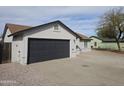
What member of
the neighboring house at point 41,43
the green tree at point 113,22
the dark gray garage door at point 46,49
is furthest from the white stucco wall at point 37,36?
the green tree at point 113,22

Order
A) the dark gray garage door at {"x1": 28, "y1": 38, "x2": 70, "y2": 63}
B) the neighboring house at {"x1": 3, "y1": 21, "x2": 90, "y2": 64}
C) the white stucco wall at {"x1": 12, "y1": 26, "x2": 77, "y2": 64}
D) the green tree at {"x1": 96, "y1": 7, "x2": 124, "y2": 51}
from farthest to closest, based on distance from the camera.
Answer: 1. the green tree at {"x1": 96, "y1": 7, "x2": 124, "y2": 51}
2. the dark gray garage door at {"x1": 28, "y1": 38, "x2": 70, "y2": 63}
3. the neighboring house at {"x1": 3, "y1": 21, "x2": 90, "y2": 64}
4. the white stucco wall at {"x1": 12, "y1": 26, "x2": 77, "y2": 64}

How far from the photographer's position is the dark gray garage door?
545 inches

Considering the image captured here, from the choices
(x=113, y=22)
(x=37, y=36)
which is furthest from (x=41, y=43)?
(x=113, y=22)

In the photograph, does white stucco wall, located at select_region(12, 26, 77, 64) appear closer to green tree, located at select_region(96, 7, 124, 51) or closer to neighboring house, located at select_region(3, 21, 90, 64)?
neighboring house, located at select_region(3, 21, 90, 64)

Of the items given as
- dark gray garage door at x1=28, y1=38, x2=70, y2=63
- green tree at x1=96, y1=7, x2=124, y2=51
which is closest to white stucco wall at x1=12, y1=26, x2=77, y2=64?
dark gray garage door at x1=28, y1=38, x2=70, y2=63

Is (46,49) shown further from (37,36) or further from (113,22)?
(113,22)

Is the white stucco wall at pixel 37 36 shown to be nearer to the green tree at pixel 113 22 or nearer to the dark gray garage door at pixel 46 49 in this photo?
the dark gray garage door at pixel 46 49

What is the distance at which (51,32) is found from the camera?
15867 mm

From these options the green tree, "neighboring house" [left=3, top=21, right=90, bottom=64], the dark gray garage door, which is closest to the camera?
"neighboring house" [left=3, top=21, right=90, bottom=64]

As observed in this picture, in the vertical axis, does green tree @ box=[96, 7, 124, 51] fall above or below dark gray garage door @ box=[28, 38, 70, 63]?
above

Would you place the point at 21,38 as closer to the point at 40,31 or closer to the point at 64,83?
the point at 40,31

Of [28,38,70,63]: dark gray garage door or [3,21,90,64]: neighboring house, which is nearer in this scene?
[3,21,90,64]: neighboring house

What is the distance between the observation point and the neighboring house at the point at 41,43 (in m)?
13.6
